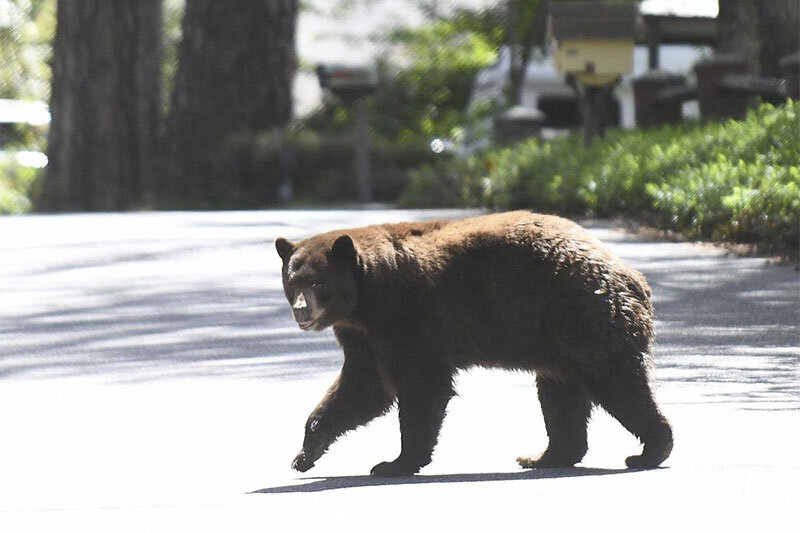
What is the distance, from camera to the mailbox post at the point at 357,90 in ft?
85.8

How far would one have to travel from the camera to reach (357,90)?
26.9 m

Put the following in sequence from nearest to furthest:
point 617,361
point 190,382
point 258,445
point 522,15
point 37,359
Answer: point 617,361 < point 258,445 < point 190,382 < point 37,359 < point 522,15

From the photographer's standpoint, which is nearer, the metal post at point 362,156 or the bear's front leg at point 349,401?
the bear's front leg at point 349,401

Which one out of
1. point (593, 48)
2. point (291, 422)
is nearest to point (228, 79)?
point (593, 48)

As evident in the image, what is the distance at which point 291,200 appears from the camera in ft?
87.2

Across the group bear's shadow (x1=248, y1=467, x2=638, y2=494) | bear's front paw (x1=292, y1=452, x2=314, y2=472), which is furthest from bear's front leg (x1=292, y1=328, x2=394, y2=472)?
bear's shadow (x1=248, y1=467, x2=638, y2=494)

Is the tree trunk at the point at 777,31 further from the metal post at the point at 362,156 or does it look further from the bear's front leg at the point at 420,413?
the bear's front leg at the point at 420,413

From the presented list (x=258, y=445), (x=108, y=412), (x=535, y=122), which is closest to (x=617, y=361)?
(x=258, y=445)

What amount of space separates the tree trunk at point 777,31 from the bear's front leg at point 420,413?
14882mm

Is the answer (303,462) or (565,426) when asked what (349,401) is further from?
(565,426)

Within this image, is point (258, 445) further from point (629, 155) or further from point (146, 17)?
point (146, 17)

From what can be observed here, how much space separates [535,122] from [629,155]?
7613 mm

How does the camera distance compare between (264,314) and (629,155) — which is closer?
(264,314)

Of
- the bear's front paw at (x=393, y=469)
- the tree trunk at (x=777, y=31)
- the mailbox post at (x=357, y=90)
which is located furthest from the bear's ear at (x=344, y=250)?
the mailbox post at (x=357, y=90)
